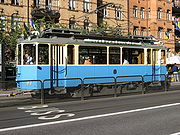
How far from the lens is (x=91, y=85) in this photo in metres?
13.4

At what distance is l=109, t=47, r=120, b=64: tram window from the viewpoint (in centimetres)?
1510

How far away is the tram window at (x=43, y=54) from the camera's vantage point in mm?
12852

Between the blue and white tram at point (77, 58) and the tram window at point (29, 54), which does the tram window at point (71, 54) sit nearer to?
the blue and white tram at point (77, 58)

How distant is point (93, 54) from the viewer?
47.2 feet

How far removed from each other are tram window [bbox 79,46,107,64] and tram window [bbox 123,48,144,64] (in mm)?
1682

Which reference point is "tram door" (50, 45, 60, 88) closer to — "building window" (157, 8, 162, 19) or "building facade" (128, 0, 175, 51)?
"building facade" (128, 0, 175, 51)

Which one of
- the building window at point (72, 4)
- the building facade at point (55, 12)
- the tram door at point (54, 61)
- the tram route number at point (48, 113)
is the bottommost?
the tram route number at point (48, 113)

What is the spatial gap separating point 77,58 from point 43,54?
178 cm

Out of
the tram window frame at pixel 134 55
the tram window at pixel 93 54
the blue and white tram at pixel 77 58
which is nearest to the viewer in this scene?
the blue and white tram at pixel 77 58

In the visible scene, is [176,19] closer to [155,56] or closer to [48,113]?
[155,56]

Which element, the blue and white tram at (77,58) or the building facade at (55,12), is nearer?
the blue and white tram at (77,58)

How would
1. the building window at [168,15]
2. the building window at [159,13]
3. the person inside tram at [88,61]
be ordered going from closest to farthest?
the person inside tram at [88,61] < the building window at [159,13] < the building window at [168,15]

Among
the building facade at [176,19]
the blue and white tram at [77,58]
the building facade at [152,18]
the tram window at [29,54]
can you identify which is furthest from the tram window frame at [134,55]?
the building facade at [176,19]

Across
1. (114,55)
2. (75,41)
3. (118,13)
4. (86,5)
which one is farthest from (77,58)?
(118,13)
